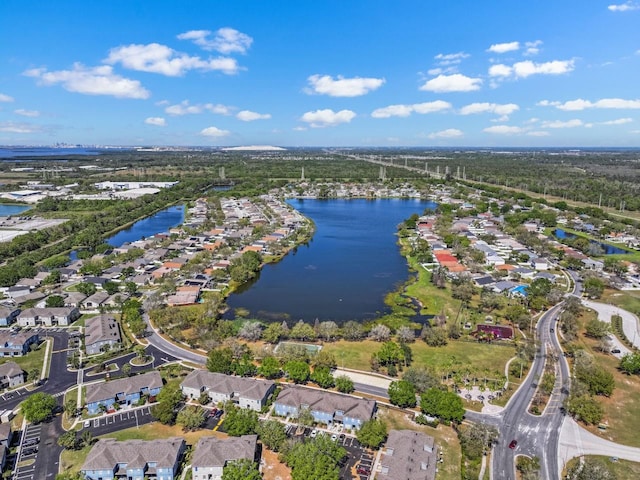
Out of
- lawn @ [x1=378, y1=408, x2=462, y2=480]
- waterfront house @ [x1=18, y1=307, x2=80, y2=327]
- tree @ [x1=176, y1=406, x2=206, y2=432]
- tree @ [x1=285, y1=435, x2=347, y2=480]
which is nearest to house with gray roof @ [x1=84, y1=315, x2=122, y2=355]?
waterfront house @ [x1=18, y1=307, x2=80, y2=327]

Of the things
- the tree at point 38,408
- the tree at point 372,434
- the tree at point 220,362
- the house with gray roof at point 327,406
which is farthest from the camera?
the tree at point 220,362

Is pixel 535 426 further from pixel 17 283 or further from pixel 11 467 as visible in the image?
pixel 17 283

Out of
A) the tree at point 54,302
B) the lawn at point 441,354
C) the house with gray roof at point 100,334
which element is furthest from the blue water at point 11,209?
the lawn at point 441,354

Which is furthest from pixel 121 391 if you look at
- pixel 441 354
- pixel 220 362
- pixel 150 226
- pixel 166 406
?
pixel 150 226

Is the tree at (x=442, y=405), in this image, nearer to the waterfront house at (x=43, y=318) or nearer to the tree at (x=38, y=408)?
the tree at (x=38, y=408)

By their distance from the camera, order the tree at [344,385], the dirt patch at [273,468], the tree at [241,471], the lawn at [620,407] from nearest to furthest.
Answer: the tree at [241,471]
the dirt patch at [273,468]
the lawn at [620,407]
the tree at [344,385]

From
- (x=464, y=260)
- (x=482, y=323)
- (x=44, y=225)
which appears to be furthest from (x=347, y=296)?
(x=44, y=225)

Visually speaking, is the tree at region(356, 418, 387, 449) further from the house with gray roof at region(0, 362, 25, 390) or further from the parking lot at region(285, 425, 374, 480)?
the house with gray roof at region(0, 362, 25, 390)
